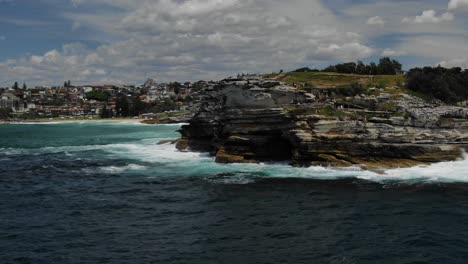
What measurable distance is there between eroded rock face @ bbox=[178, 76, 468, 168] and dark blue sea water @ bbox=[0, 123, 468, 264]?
7.16 feet

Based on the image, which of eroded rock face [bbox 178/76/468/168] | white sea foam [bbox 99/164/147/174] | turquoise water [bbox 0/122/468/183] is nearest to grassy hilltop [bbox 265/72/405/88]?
eroded rock face [bbox 178/76/468/168]

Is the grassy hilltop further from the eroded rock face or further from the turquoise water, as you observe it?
the turquoise water

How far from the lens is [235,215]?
2981cm

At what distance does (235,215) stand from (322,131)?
1799cm

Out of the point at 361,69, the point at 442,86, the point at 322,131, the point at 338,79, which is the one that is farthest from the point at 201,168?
the point at 361,69

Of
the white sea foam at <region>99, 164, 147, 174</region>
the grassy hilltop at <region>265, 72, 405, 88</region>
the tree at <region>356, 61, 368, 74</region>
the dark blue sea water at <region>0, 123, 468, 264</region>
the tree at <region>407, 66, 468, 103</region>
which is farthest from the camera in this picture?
the tree at <region>356, 61, 368, 74</region>

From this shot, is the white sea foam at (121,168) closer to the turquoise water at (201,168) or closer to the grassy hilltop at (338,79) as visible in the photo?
the turquoise water at (201,168)

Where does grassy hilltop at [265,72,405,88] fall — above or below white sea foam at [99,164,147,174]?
above

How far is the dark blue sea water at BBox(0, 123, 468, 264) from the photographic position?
22.8 metres

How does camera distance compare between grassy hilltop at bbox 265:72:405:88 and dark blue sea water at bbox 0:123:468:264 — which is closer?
dark blue sea water at bbox 0:123:468:264

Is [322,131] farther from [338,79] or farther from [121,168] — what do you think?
[338,79]

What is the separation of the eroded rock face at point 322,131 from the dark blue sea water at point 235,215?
7.16ft

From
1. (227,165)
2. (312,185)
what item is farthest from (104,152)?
(312,185)

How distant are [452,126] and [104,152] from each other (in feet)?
147
